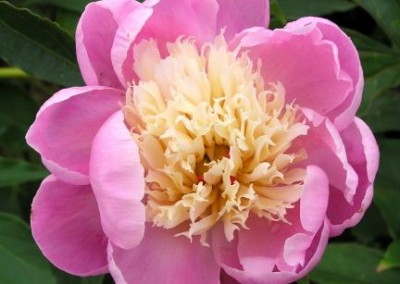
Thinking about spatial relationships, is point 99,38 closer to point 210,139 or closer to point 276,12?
point 210,139

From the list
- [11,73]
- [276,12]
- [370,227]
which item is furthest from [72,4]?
[370,227]

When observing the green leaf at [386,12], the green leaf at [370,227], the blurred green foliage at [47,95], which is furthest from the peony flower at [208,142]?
the green leaf at [370,227]

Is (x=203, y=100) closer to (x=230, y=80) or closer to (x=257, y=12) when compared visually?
(x=230, y=80)

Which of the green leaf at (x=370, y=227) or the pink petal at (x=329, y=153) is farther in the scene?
the green leaf at (x=370, y=227)

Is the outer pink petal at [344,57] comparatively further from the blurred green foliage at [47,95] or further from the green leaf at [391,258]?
the green leaf at [391,258]

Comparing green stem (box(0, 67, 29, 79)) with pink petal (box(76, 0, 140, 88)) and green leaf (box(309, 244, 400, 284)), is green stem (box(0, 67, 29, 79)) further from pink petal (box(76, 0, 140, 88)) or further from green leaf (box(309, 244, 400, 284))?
green leaf (box(309, 244, 400, 284))

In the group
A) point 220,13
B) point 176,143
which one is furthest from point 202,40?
point 176,143
